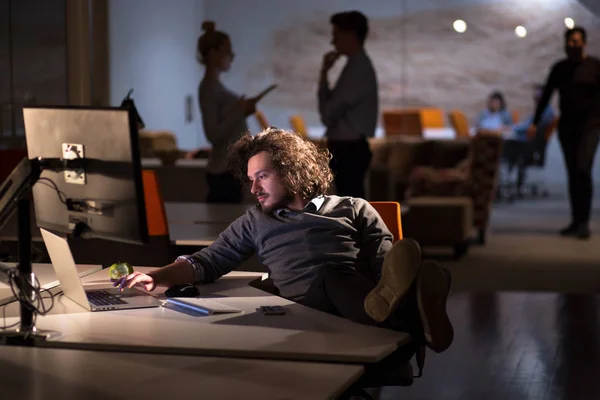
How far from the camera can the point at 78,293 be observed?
2.69 meters

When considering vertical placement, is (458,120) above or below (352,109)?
below

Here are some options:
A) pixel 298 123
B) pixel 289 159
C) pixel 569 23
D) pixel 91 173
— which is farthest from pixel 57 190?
pixel 569 23

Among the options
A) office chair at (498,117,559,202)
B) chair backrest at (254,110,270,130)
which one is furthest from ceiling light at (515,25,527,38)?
chair backrest at (254,110,270,130)

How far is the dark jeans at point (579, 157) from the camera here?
935cm

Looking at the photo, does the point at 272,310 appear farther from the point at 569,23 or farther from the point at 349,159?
the point at 569,23

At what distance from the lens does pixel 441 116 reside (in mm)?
13508

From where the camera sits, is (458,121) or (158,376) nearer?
(158,376)

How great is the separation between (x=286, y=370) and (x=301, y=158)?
1.12 metres

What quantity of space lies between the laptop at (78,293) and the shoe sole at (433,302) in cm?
74

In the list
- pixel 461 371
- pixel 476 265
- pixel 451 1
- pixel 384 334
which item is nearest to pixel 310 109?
pixel 451 1

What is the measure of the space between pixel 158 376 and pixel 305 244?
1.13 meters

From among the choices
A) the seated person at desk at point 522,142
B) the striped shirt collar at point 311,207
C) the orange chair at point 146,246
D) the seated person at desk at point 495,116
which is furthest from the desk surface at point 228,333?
the seated person at desk at point 495,116

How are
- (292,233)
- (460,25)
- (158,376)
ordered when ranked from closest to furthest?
(158,376) < (292,233) < (460,25)

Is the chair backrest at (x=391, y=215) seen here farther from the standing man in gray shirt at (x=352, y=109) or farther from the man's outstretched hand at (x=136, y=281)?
the standing man in gray shirt at (x=352, y=109)
